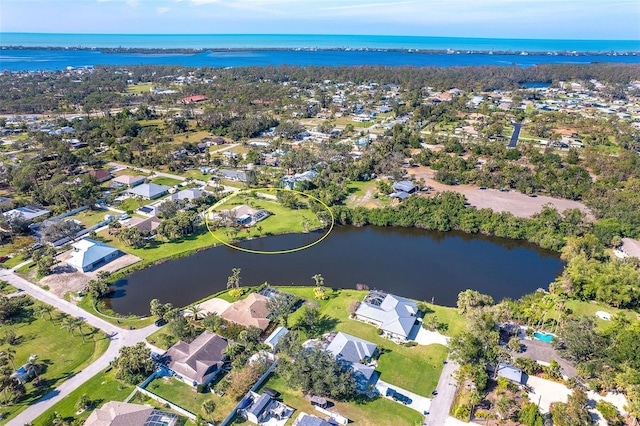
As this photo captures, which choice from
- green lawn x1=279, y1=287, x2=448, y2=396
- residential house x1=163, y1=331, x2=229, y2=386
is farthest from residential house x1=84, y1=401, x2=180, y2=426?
green lawn x1=279, y1=287, x2=448, y2=396

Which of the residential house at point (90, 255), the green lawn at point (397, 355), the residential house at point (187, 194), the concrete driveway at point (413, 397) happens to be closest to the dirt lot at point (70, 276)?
the residential house at point (90, 255)

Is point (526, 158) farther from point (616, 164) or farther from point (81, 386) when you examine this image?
point (81, 386)

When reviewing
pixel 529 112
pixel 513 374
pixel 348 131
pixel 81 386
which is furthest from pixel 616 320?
pixel 529 112

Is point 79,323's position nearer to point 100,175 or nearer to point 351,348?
point 351,348

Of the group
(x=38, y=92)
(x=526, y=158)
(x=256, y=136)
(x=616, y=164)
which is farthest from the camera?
(x=38, y=92)

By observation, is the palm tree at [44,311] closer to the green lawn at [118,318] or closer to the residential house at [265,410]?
the green lawn at [118,318]

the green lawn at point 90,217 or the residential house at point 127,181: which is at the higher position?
the residential house at point 127,181

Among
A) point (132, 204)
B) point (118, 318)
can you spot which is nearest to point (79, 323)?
point (118, 318)
